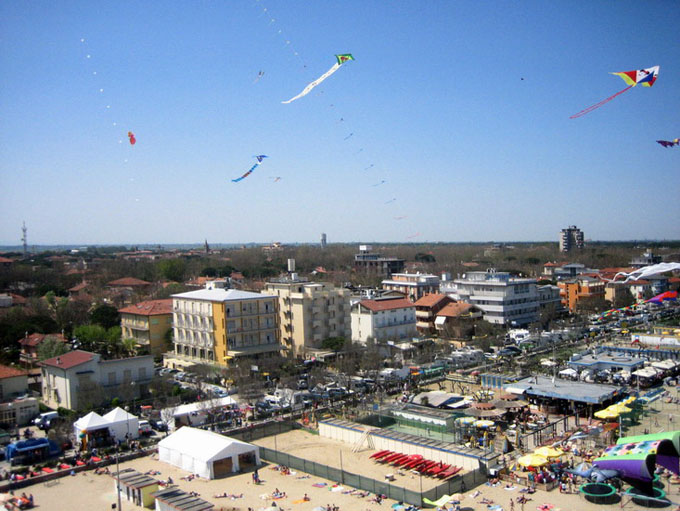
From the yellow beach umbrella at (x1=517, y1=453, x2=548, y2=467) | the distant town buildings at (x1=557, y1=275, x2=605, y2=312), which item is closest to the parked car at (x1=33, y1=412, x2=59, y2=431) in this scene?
the yellow beach umbrella at (x1=517, y1=453, x2=548, y2=467)

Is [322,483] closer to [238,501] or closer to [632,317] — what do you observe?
[238,501]

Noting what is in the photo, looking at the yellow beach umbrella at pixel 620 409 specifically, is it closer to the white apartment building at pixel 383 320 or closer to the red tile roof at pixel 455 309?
the white apartment building at pixel 383 320

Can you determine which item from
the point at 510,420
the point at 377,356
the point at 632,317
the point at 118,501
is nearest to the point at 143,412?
the point at 118,501

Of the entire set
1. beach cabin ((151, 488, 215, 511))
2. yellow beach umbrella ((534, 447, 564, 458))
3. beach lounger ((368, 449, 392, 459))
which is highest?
yellow beach umbrella ((534, 447, 564, 458))

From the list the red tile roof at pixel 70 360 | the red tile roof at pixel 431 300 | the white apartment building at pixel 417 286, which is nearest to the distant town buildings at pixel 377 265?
the white apartment building at pixel 417 286

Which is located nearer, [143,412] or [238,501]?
[238,501]

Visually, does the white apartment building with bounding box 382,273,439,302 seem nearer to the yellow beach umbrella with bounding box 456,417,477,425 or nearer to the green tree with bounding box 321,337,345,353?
the green tree with bounding box 321,337,345,353
